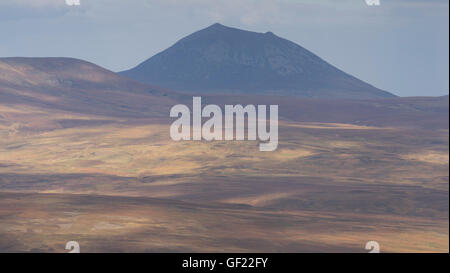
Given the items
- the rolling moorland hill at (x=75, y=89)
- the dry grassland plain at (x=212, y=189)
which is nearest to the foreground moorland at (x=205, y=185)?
the dry grassland plain at (x=212, y=189)

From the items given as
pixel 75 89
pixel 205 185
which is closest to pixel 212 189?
pixel 205 185

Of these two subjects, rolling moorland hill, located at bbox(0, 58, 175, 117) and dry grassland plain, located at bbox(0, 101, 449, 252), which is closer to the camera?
dry grassland plain, located at bbox(0, 101, 449, 252)

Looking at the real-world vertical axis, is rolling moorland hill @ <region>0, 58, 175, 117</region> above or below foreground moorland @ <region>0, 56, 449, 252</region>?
above

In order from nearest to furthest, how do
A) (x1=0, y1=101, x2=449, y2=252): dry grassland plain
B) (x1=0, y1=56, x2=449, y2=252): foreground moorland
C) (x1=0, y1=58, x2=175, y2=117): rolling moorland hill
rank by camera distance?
(x1=0, y1=101, x2=449, y2=252): dry grassland plain → (x1=0, y1=56, x2=449, y2=252): foreground moorland → (x1=0, y1=58, x2=175, y2=117): rolling moorland hill

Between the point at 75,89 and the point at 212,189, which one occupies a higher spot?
the point at 75,89

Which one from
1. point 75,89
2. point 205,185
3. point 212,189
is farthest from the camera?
point 75,89

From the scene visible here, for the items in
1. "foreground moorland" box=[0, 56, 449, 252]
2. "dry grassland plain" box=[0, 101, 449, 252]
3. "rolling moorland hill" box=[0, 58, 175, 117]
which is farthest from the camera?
"rolling moorland hill" box=[0, 58, 175, 117]

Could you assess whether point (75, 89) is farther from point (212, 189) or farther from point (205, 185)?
point (212, 189)

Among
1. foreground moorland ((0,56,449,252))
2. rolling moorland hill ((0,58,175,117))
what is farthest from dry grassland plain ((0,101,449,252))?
rolling moorland hill ((0,58,175,117))

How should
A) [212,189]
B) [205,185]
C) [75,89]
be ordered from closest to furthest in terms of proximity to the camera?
[212,189], [205,185], [75,89]

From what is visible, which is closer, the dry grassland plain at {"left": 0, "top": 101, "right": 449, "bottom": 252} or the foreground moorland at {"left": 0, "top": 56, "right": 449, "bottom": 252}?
the dry grassland plain at {"left": 0, "top": 101, "right": 449, "bottom": 252}

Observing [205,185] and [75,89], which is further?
[75,89]

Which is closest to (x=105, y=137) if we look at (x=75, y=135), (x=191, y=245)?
(x=75, y=135)

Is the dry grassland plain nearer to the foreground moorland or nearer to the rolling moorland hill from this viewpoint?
the foreground moorland
